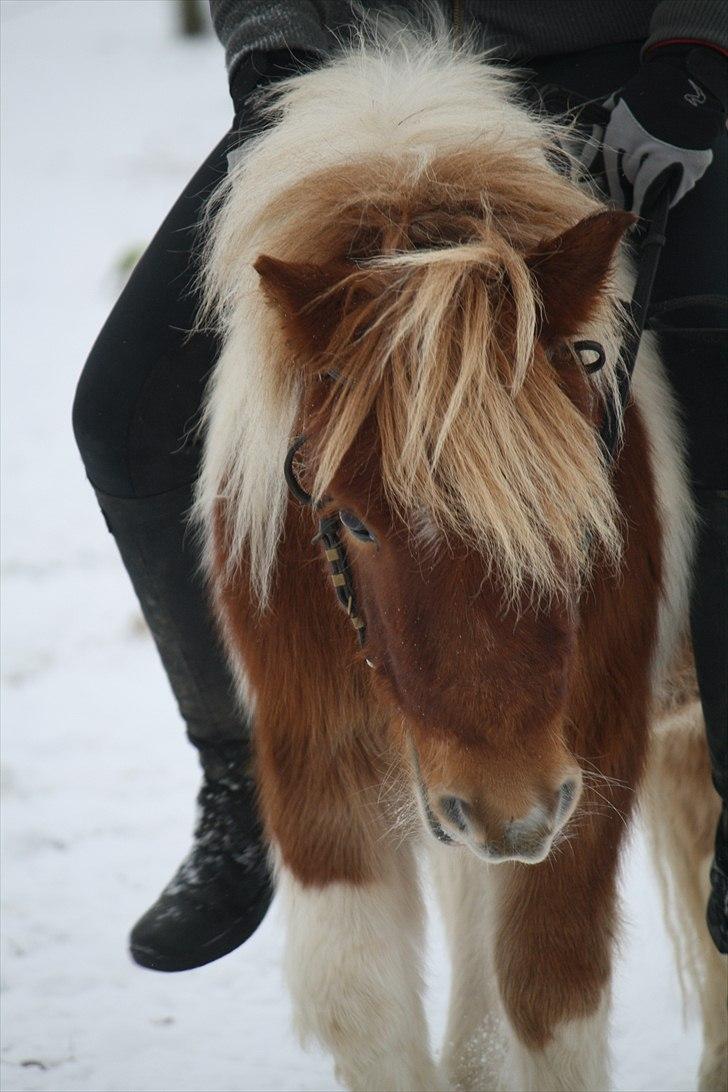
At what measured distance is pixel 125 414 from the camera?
86.5 inches

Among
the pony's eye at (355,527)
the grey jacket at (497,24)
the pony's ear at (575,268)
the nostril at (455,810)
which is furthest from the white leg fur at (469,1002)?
the grey jacket at (497,24)

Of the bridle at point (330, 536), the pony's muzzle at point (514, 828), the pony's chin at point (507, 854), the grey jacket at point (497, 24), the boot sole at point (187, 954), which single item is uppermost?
the grey jacket at point (497, 24)

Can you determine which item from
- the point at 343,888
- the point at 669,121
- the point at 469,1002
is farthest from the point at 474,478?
the point at 469,1002

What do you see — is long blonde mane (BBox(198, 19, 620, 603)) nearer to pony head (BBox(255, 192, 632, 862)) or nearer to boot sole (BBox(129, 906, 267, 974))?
pony head (BBox(255, 192, 632, 862))

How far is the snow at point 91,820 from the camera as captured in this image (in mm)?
3041

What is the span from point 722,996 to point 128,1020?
1.73 m

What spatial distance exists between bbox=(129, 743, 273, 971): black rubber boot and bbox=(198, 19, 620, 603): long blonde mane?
80 centimetres

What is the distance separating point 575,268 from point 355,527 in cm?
51

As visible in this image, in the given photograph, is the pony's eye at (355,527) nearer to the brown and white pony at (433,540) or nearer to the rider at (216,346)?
the brown and white pony at (433,540)

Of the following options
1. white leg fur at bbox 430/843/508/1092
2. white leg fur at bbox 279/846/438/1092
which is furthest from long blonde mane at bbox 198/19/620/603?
white leg fur at bbox 430/843/508/1092

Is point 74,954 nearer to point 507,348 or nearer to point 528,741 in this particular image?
point 528,741

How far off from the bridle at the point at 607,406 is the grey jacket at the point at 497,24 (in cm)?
50

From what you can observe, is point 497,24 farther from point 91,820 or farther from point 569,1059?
point 91,820

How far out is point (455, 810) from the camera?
5.31 ft
